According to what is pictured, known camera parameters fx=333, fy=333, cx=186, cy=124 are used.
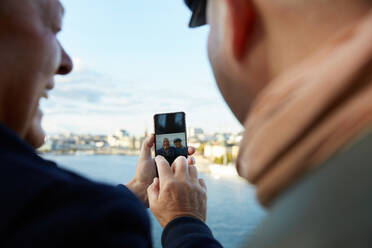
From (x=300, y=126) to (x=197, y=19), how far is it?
0.78ft

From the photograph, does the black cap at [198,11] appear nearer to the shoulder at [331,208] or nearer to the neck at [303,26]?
the neck at [303,26]

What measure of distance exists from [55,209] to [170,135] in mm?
574

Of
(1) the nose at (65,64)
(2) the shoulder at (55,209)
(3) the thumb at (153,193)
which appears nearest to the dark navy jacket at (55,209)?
(2) the shoulder at (55,209)

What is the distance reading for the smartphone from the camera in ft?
2.95

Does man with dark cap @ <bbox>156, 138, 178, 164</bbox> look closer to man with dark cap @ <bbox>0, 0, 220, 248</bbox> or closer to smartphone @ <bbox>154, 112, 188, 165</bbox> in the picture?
smartphone @ <bbox>154, 112, 188, 165</bbox>

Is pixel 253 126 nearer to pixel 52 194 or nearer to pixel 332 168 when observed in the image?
pixel 332 168

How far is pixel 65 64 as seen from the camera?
563 mm

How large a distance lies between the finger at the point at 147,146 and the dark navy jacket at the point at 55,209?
508mm

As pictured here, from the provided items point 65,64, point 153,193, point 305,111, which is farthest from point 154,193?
point 305,111

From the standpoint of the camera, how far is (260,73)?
12.8 inches

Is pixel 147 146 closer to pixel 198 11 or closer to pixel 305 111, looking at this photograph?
pixel 198 11

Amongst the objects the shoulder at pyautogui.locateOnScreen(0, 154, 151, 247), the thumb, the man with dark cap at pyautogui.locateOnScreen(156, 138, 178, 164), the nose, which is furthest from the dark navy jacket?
the man with dark cap at pyautogui.locateOnScreen(156, 138, 178, 164)

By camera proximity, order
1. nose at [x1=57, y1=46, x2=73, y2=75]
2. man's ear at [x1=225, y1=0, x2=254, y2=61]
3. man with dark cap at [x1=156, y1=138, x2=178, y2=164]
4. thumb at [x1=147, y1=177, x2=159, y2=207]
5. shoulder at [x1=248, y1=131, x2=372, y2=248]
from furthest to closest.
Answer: man with dark cap at [x1=156, y1=138, x2=178, y2=164]
thumb at [x1=147, y1=177, x2=159, y2=207]
nose at [x1=57, y1=46, x2=73, y2=75]
man's ear at [x1=225, y1=0, x2=254, y2=61]
shoulder at [x1=248, y1=131, x2=372, y2=248]

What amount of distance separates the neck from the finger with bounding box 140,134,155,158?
668mm
